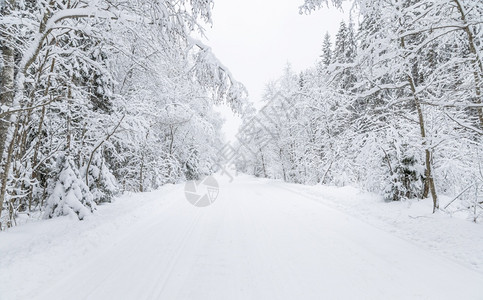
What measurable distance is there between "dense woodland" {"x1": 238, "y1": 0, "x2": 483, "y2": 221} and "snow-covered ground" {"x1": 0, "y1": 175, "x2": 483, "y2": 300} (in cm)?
174

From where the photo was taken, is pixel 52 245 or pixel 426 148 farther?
pixel 426 148

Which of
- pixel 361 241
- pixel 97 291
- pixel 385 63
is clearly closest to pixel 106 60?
pixel 97 291

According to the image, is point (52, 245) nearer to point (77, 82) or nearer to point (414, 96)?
point (77, 82)

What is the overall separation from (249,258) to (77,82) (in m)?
9.45

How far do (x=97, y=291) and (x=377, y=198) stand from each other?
398 inches

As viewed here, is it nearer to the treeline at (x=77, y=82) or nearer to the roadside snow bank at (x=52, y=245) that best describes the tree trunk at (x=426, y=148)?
the treeline at (x=77, y=82)

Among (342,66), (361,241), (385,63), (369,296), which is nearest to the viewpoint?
(369,296)

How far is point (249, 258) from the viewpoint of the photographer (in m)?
4.87

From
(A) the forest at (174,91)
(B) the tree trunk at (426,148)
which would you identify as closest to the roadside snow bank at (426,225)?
(B) the tree trunk at (426,148)

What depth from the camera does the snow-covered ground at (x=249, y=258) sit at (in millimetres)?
3621

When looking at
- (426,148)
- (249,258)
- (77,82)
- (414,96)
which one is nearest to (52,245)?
(249,258)

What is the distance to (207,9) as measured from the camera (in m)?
4.75

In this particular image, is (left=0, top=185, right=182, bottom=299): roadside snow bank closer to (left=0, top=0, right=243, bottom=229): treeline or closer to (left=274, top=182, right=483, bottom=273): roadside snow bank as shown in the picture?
(left=0, top=0, right=243, bottom=229): treeline

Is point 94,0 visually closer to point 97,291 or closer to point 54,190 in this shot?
point 97,291
